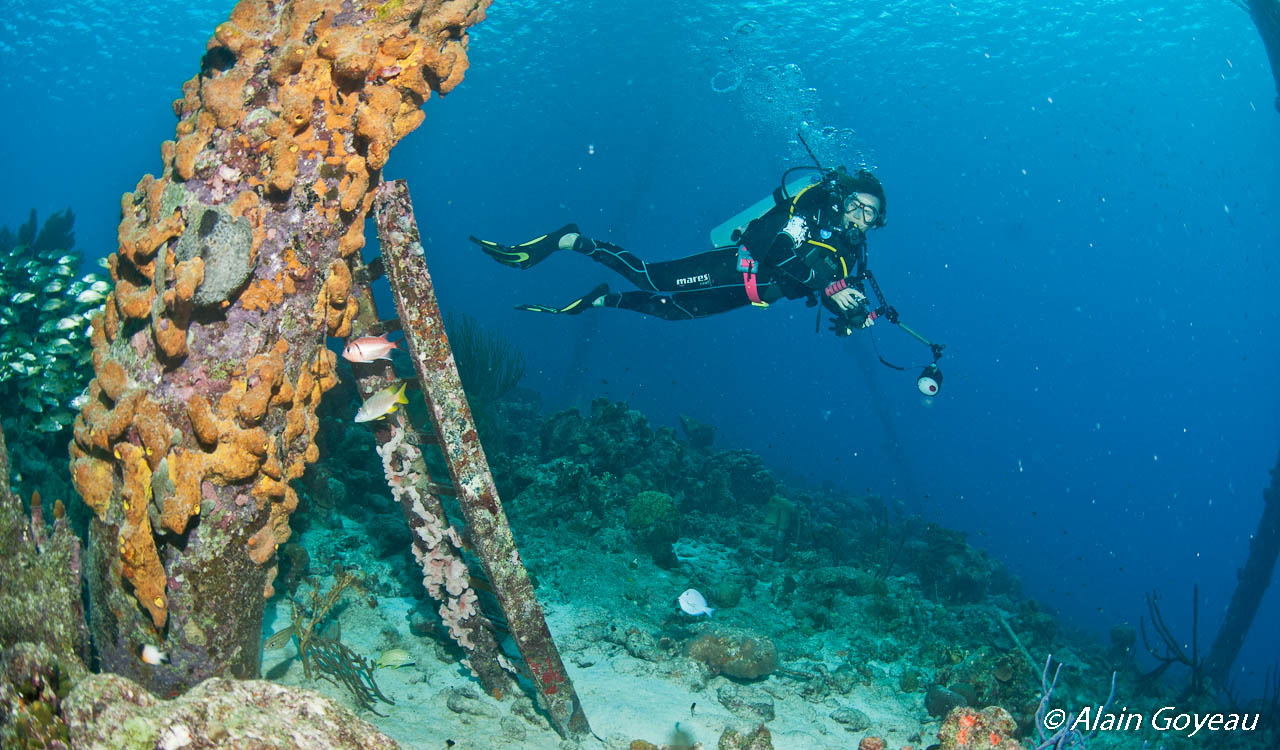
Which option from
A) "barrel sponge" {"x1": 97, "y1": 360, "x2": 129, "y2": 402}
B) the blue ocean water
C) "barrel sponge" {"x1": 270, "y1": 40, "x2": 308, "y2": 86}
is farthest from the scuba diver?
the blue ocean water

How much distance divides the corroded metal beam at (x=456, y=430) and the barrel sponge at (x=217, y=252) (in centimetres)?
70

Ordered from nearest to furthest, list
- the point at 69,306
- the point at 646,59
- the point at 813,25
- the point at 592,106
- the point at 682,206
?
1. the point at 69,306
2. the point at 813,25
3. the point at 646,59
4. the point at 592,106
5. the point at 682,206

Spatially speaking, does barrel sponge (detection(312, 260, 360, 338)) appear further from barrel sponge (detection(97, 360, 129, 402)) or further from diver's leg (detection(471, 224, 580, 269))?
diver's leg (detection(471, 224, 580, 269))

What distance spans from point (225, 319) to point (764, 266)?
5879 mm

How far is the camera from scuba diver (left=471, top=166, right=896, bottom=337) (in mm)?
6613

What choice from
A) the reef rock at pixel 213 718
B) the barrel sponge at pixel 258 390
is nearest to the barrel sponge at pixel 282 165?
the barrel sponge at pixel 258 390

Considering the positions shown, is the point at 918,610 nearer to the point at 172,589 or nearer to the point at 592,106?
the point at 172,589

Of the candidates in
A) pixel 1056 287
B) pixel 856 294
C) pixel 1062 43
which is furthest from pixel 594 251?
pixel 1056 287

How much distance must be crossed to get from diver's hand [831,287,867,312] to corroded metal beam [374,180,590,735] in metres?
4.79

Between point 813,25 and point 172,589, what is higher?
point 813,25

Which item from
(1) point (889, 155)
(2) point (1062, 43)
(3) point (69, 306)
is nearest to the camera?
(3) point (69, 306)

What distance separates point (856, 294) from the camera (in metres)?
6.54

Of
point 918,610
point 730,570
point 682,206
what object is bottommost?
point 918,610

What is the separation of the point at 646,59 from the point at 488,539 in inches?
1950
